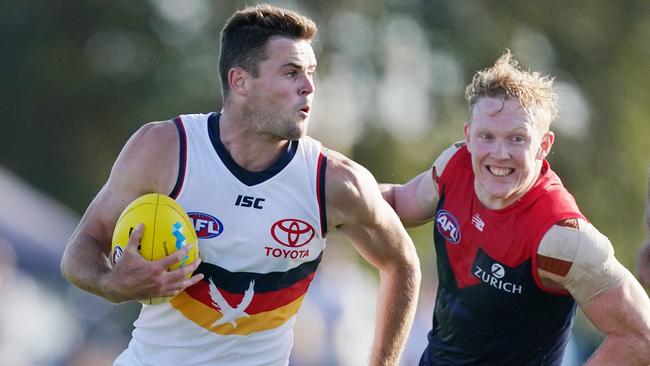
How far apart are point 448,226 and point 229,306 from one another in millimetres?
→ 1351

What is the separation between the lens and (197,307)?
6539 millimetres

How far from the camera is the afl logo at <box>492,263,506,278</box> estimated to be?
6582mm

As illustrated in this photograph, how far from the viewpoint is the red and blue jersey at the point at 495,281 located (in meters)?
6.53

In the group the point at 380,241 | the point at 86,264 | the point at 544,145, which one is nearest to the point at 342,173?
the point at 380,241

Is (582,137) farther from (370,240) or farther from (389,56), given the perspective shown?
(370,240)

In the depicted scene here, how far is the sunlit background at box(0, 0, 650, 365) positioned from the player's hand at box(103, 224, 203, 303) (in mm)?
8154

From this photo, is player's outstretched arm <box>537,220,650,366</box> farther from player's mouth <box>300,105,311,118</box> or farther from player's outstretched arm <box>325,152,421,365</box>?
player's mouth <box>300,105,311,118</box>

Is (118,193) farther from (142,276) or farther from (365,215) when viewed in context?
(365,215)

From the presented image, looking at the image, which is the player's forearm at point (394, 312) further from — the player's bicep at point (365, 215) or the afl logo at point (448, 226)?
the afl logo at point (448, 226)

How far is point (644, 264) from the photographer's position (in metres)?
6.78

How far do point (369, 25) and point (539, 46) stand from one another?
11.1 ft

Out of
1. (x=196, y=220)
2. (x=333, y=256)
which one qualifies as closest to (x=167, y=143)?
(x=196, y=220)

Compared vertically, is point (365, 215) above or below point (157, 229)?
above

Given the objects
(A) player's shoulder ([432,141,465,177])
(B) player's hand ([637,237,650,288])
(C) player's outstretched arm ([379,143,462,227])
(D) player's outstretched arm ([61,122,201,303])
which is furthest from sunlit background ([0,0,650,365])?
(D) player's outstretched arm ([61,122,201,303])
